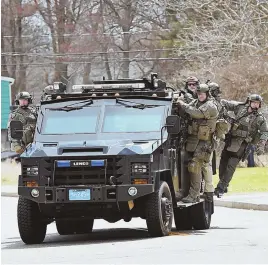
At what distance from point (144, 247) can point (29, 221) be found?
2279 millimetres

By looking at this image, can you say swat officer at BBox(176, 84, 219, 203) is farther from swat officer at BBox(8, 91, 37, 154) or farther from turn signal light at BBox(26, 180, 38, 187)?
turn signal light at BBox(26, 180, 38, 187)

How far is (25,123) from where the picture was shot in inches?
646

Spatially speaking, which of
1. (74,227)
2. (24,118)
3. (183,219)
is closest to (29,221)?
(74,227)

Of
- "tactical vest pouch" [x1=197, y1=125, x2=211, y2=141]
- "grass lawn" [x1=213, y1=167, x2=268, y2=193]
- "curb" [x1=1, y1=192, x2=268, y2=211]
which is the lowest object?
"grass lawn" [x1=213, y1=167, x2=268, y2=193]

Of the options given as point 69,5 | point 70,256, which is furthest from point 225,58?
point 70,256

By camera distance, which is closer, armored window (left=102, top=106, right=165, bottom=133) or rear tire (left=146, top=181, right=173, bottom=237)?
rear tire (left=146, top=181, right=173, bottom=237)

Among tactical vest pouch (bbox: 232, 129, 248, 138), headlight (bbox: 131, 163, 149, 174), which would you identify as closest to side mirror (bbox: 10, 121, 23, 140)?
headlight (bbox: 131, 163, 149, 174)

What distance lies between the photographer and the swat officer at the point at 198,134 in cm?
1556

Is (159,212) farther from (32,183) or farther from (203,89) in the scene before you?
(203,89)

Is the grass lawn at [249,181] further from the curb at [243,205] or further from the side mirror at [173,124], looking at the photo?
the side mirror at [173,124]

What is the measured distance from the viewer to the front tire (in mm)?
14547

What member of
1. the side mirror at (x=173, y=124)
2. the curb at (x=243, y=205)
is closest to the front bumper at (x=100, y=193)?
the side mirror at (x=173, y=124)

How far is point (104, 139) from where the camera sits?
14.7 m

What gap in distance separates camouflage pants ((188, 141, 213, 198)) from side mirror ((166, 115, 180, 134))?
128 centimetres
